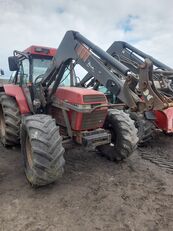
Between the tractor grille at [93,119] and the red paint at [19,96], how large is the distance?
1.33 metres

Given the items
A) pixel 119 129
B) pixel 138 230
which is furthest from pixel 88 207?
pixel 119 129

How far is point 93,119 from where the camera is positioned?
13.5 feet

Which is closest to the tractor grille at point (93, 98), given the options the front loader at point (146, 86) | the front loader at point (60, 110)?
the front loader at point (60, 110)

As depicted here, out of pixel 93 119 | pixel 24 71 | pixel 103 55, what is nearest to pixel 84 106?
pixel 93 119

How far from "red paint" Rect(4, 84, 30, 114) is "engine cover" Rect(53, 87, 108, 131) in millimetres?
858

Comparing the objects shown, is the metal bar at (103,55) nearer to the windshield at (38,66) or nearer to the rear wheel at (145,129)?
the windshield at (38,66)

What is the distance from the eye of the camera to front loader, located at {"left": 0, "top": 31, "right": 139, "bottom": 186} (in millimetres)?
3414

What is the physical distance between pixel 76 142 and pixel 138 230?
1.92 metres

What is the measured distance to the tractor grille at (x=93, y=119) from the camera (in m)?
3.99

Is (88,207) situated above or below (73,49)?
below

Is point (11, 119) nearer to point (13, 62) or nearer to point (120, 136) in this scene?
point (13, 62)

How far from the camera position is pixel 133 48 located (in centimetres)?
640

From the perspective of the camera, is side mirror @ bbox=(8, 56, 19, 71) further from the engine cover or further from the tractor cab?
the engine cover

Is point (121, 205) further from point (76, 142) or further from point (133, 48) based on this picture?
point (133, 48)
